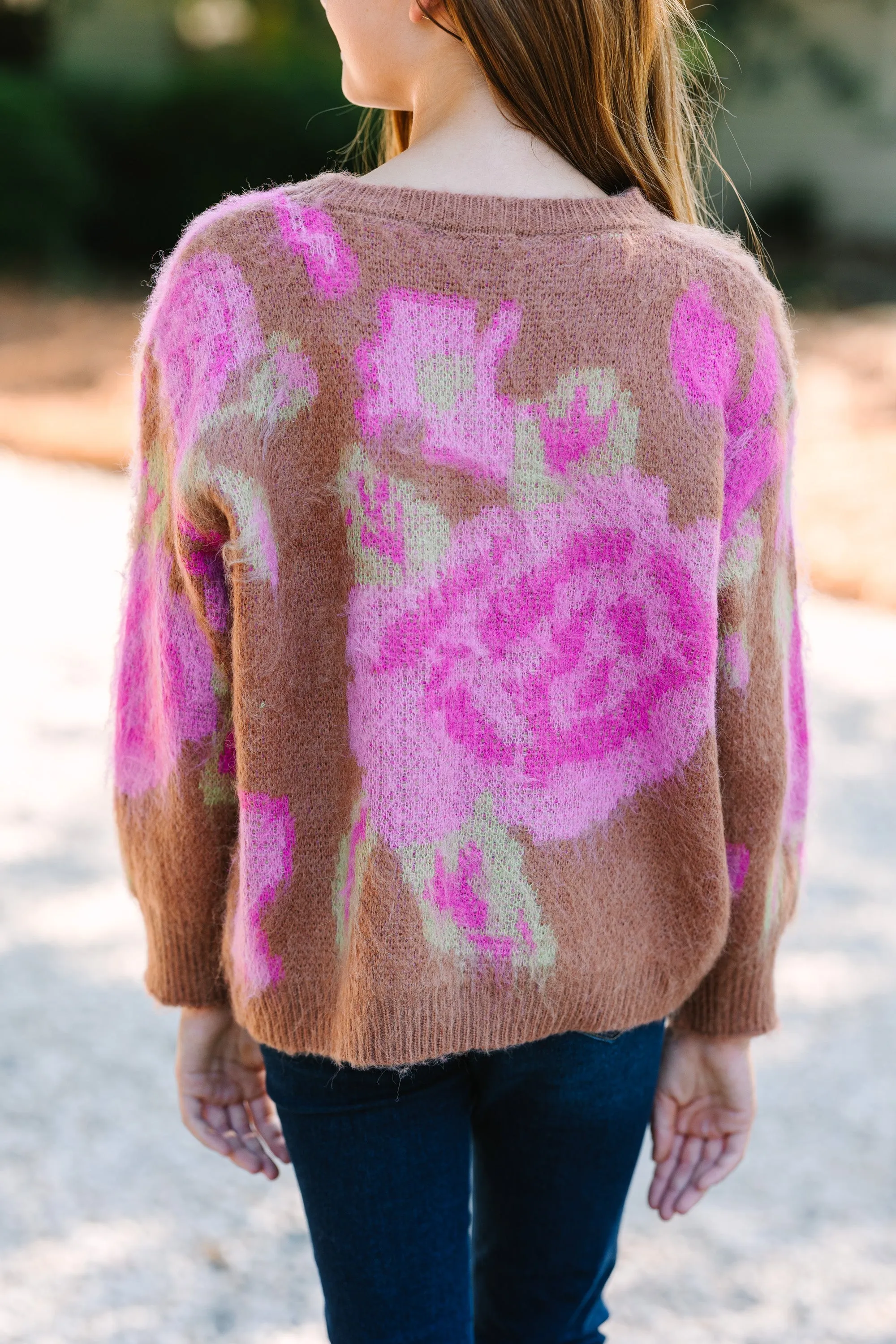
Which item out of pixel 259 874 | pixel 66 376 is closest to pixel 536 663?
pixel 259 874

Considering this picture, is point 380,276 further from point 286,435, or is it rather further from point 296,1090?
point 296,1090

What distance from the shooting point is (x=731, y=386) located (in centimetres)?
106

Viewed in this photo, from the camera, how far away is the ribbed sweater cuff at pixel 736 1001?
Answer: 1313 millimetres

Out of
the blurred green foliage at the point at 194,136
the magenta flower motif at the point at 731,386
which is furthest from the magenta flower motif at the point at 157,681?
the blurred green foliage at the point at 194,136

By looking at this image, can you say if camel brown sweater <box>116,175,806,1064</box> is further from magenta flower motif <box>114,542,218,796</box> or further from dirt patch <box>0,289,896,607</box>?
dirt patch <box>0,289,896,607</box>

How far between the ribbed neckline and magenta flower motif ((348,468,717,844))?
200mm

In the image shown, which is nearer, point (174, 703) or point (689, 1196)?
point (174, 703)

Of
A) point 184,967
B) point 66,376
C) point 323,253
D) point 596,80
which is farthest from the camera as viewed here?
point 66,376

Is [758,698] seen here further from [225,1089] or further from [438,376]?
[225,1089]

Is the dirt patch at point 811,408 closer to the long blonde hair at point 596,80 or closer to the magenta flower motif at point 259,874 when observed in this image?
the long blonde hair at point 596,80

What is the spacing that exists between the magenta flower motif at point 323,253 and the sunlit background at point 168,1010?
50 centimetres

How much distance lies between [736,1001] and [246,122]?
36.5 feet

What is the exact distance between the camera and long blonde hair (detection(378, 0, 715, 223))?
A: 104cm

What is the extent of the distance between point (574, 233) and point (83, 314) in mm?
9492
